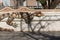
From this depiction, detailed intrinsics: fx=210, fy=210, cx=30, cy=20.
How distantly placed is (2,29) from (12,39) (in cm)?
209

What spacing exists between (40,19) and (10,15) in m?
1.59

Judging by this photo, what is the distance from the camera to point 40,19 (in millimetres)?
10859

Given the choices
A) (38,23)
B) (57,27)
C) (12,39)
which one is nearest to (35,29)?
(38,23)

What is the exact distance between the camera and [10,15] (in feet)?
36.1

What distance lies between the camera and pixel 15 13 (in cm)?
1106

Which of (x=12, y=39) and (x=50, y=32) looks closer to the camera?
(x=12, y=39)

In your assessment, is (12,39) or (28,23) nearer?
(12,39)

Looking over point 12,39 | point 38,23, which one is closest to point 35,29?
point 38,23

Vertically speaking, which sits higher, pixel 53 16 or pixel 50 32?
pixel 53 16

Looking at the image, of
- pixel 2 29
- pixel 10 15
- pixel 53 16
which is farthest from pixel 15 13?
pixel 53 16

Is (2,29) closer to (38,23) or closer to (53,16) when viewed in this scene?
(38,23)

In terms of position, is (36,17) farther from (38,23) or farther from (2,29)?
(2,29)

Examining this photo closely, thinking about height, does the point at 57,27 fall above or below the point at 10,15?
below

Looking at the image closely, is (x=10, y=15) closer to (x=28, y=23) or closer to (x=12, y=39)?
(x=28, y=23)
